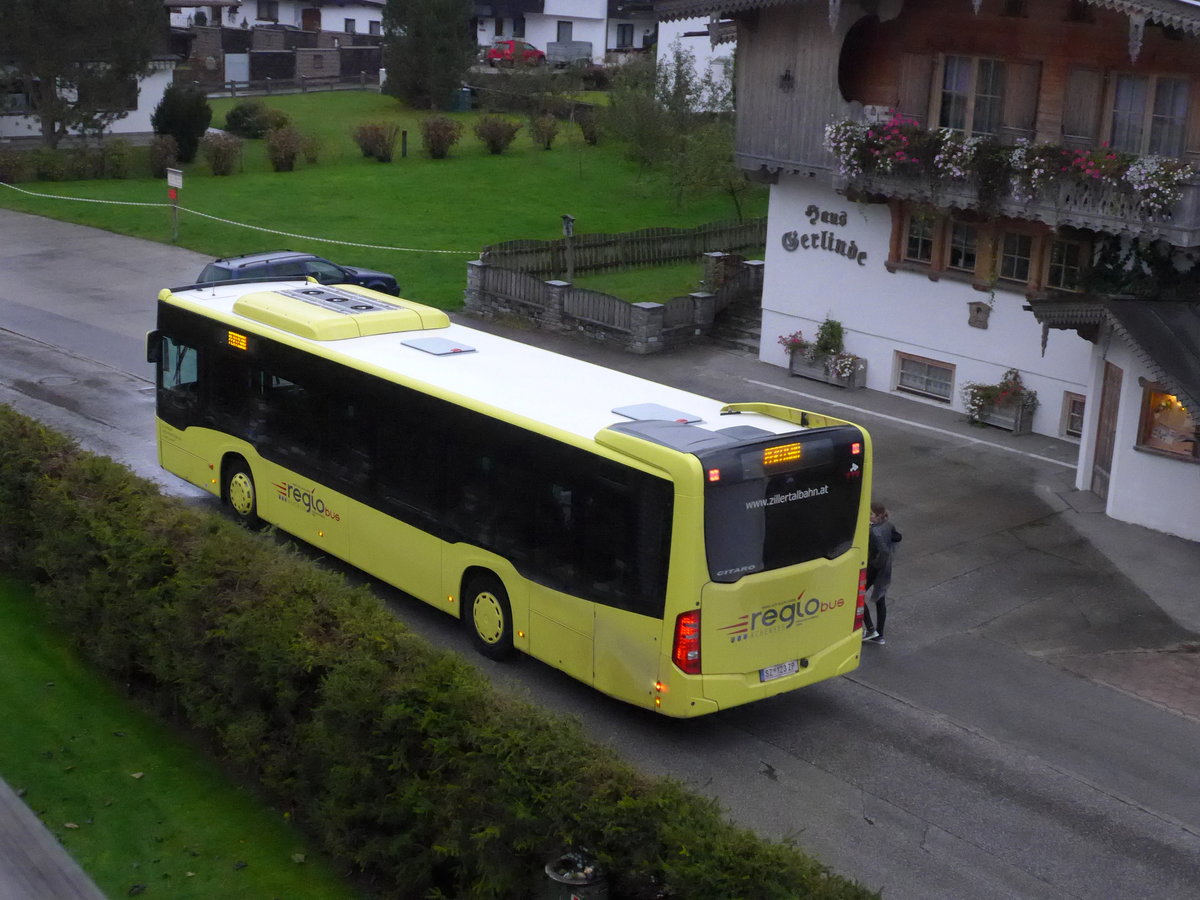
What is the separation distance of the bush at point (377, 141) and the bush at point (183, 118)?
18.6ft

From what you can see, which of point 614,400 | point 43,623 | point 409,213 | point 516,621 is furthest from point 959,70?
point 409,213

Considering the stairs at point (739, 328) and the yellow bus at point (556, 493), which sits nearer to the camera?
the yellow bus at point (556, 493)

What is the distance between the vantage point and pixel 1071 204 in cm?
2114

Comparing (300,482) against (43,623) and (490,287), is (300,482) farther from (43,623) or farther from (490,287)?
(490,287)

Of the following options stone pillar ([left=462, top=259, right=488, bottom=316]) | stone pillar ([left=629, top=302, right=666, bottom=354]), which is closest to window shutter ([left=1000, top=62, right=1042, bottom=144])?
stone pillar ([left=629, top=302, right=666, bottom=354])

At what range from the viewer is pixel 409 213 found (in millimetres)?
42250

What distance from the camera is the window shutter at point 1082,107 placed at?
71.1 feet

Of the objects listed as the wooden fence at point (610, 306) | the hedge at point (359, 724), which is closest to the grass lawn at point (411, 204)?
the wooden fence at point (610, 306)

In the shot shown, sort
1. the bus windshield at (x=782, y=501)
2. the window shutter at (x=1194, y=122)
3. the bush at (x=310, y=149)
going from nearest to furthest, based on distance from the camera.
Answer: the bus windshield at (x=782, y=501) → the window shutter at (x=1194, y=122) → the bush at (x=310, y=149)

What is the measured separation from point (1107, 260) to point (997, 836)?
13353 millimetres

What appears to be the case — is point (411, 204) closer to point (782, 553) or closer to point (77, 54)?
point (77, 54)

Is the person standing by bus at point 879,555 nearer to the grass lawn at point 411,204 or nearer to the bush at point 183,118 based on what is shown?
the grass lawn at point 411,204

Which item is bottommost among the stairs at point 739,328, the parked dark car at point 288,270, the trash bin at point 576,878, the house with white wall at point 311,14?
the trash bin at point 576,878

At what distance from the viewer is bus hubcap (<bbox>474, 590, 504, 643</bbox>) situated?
44.0ft
